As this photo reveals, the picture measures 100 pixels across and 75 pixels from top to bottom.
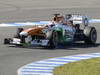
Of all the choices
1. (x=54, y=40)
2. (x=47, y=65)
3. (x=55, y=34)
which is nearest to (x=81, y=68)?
(x=47, y=65)

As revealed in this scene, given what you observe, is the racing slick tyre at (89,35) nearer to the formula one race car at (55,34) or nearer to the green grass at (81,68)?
the formula one race car at (55,34)

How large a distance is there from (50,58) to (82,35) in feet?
13.8

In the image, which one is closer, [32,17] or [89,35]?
[89,35]

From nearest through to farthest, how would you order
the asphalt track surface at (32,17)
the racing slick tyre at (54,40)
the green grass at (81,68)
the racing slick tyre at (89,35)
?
the green grass at (81,68) → the asphalt track surface at (32,17) → the racing slick tyre at (54,40) → the racing slick tyre at (89,35)

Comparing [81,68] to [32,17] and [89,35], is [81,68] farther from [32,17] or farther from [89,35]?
[32,17]

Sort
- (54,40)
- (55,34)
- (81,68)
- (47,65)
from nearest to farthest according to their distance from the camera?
1. (81,68)
2. (47,65)
3. (54,40)
4. (55,34)

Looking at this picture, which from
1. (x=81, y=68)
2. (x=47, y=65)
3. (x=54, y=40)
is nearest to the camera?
(x=81, y=68)

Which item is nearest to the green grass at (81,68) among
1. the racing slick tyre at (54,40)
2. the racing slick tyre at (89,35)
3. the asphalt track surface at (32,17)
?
the asphalt track surface at (32,17)

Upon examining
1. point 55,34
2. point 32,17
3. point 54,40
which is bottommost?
point 54,40

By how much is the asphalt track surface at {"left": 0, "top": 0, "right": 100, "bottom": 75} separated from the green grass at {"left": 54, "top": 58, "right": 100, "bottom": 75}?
1383 mm

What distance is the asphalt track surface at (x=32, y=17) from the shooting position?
17.8 metres

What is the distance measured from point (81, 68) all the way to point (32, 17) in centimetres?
1733

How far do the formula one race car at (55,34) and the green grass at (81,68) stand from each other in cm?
341

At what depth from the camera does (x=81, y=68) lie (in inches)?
622
